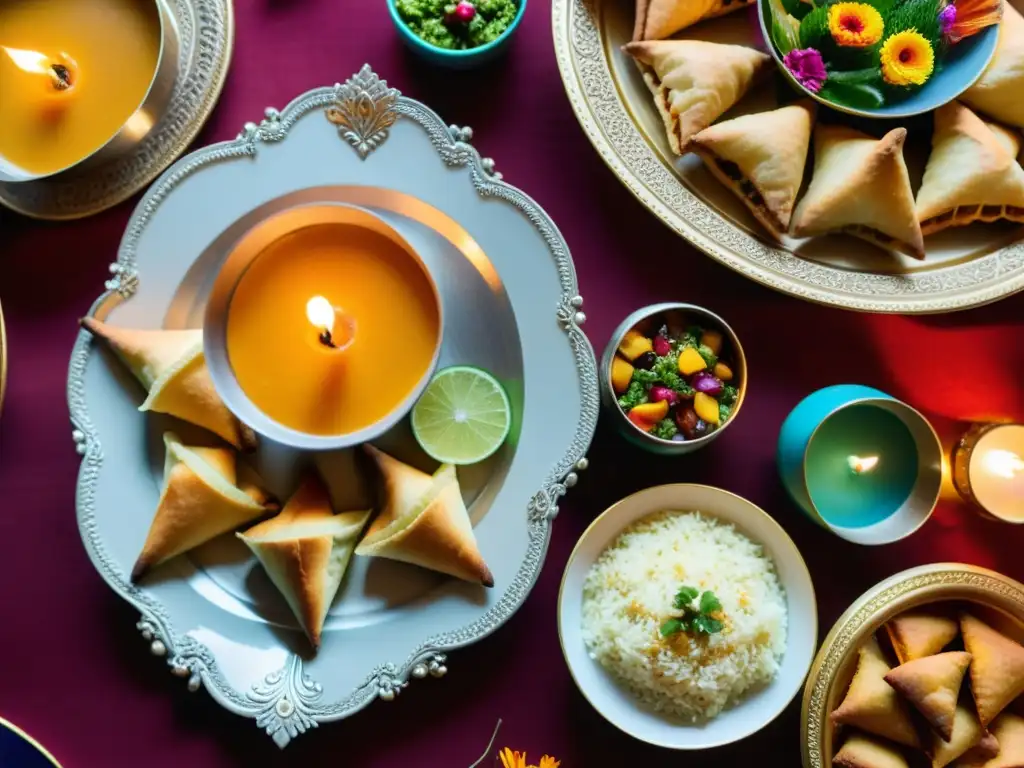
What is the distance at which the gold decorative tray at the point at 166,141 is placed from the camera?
1.30 metres

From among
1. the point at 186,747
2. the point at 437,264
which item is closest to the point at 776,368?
the point at 437,264

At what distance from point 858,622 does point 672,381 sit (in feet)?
1.51

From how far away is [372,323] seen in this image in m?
1.18

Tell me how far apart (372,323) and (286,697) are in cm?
53

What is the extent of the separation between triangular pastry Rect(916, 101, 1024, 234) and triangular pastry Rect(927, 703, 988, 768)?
760 millimetres

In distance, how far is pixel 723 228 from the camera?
1.30m

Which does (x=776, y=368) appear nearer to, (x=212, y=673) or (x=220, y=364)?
(x=220, y=364)

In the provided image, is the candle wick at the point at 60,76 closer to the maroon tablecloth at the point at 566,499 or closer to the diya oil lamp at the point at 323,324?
the maroon tablecloth at the point at 566,499

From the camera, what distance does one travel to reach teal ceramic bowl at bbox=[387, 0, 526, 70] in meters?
1.31

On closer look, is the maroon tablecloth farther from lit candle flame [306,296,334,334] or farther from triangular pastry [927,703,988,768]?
lit candle flame [306,296,334,334]

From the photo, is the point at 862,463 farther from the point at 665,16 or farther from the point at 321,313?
the point at 321,313

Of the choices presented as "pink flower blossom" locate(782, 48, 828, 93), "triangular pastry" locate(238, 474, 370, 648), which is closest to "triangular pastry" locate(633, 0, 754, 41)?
"pink flower blossom" locate(782, 48, 828, 93)

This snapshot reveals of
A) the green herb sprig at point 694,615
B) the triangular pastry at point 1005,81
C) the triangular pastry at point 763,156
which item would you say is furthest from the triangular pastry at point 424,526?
the triangular pastry at point 1005,81

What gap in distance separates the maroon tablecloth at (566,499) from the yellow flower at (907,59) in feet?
1.25
